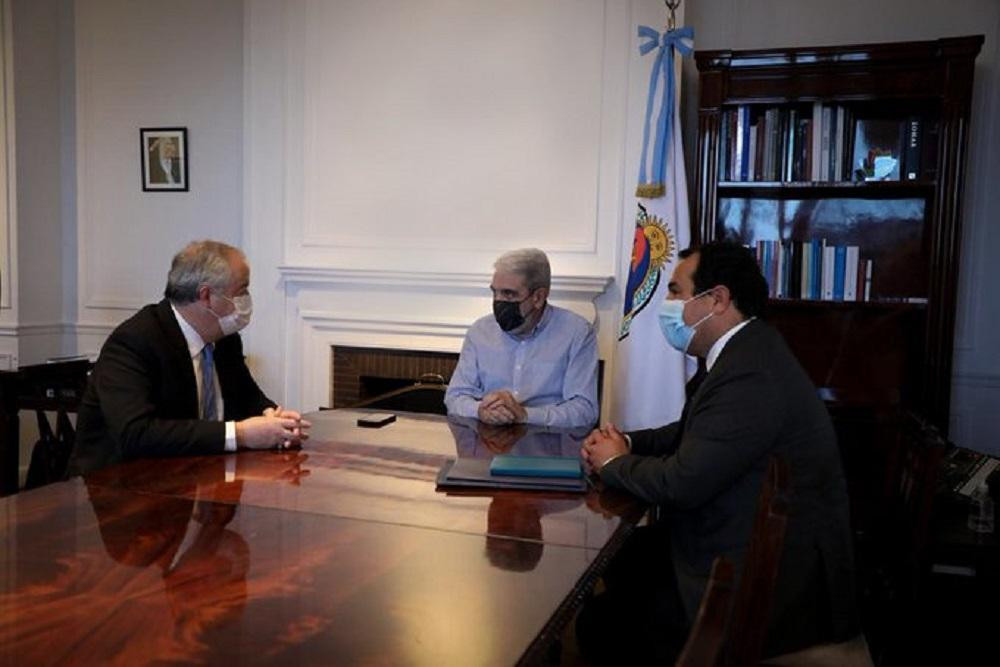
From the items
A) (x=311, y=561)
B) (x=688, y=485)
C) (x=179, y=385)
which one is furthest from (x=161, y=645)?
(x=179, y=385)

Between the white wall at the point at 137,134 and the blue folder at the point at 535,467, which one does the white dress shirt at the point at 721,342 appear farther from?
the white wall at the point at 137,134

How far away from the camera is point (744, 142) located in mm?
3340

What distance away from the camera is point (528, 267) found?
2.93 metres

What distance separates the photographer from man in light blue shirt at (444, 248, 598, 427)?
2.92 metres

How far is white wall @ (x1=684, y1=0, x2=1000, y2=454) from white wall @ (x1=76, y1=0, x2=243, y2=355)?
8.60 feet

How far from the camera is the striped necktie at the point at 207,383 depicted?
2.36m

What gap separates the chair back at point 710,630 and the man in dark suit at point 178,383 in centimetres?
151

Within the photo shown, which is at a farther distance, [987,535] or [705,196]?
[705,196]

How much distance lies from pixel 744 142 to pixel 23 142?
3.44 m

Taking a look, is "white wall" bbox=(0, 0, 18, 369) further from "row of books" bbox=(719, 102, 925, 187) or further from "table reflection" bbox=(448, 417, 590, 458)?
"row of books" bbox=(719, 102, 925, 187)

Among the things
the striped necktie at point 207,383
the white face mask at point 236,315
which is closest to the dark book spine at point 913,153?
the white face mask at point 236,315

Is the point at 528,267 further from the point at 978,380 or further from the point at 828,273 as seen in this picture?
the point at 978,380

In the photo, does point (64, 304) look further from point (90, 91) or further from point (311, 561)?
point (311, 561)

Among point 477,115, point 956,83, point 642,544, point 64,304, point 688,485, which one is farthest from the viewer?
point 64,304
